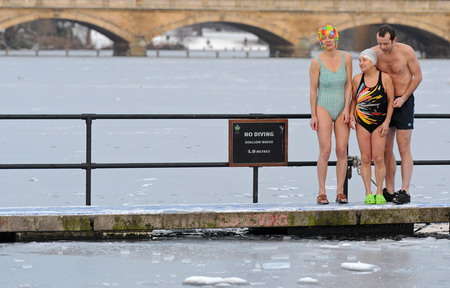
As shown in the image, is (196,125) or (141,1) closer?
(196,125)

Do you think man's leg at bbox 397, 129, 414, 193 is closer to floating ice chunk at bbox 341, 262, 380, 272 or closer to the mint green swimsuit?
the mint green swimsuit

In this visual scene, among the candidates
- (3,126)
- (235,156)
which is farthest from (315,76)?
(3,126)

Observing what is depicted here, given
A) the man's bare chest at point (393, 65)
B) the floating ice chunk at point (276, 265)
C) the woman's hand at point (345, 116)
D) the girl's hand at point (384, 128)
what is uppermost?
the man's bare chest at point (393, 65)

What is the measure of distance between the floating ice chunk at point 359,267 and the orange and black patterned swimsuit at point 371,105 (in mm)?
1544

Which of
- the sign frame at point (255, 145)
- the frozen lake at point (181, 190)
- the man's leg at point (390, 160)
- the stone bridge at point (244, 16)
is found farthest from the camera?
the stone bridge at point (244, 16)

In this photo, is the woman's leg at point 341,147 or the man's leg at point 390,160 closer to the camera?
the woman's leg at point 341,147

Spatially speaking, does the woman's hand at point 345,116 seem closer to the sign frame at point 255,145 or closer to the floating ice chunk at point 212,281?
the sign frame at point 255,145

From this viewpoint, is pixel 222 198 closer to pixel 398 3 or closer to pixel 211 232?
pixel 211 232

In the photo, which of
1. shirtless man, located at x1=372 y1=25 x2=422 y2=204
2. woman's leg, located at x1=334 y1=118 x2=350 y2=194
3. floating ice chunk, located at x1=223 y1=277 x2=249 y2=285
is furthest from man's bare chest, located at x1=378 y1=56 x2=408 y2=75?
floating ice chunk, located at x1=223 y1=277 x2=249 y2=285

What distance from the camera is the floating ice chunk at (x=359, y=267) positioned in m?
6.69

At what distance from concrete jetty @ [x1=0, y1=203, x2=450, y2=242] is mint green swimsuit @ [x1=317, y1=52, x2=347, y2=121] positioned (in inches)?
28.2

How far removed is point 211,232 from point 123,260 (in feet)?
4.72

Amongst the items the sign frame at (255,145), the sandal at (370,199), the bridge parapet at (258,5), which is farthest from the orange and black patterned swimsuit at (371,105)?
the bridge parapet at (258,5)

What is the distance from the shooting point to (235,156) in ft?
27.7
